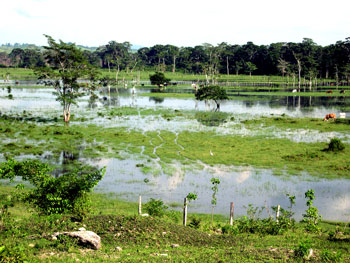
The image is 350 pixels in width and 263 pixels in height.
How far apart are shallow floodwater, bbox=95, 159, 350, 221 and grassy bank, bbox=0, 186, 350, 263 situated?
15.9 ft

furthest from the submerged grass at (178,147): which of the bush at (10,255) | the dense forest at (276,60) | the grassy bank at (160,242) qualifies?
the dense forest at (276,60)

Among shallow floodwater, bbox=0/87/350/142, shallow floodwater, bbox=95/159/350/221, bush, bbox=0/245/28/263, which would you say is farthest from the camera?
shallow floodwater, bbox=0/87/350/142

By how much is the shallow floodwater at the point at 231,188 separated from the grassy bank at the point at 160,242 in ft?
15.9

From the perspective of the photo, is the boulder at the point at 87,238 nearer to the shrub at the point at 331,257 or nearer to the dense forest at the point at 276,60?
the shrub at the point at 331,257

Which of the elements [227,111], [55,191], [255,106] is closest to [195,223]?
[55,191]

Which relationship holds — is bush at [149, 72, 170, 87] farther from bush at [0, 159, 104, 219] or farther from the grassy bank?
bush at [0, 159, 104, 219]

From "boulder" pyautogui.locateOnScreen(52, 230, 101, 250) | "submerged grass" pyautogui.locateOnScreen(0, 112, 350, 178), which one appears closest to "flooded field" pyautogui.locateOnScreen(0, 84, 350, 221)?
"submerged grass" pyautogui.locateOnScreen(0, 112, 350, 178)

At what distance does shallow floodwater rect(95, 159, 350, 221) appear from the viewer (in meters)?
28.0

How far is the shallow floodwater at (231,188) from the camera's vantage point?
91.9 feet

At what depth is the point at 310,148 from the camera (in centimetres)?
4450

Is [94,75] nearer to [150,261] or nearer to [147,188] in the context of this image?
[147,188]

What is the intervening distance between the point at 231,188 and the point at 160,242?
14.3 m

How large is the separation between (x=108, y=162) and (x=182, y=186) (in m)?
10.4

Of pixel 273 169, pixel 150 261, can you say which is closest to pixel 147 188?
pixel 273 169
